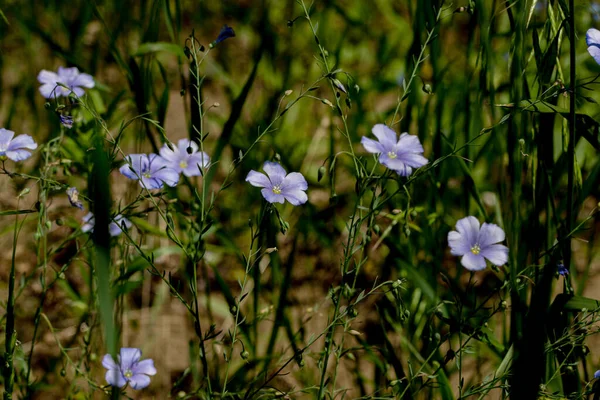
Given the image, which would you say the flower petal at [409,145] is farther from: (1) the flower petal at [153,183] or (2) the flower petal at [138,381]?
(2) the flower petal at [138,381]

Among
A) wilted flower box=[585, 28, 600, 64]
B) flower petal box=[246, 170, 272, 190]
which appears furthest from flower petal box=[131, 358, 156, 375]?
wilted flower box=[585, 28, 600, 64]

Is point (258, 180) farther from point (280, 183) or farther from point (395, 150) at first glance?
point (395, 150)

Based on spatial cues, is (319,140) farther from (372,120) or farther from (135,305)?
(135,305)

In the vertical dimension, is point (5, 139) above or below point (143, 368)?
above

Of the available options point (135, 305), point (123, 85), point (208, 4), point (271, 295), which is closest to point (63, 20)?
point (123, 85)

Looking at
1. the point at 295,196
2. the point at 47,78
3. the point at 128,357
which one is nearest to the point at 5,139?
the point at 47,78

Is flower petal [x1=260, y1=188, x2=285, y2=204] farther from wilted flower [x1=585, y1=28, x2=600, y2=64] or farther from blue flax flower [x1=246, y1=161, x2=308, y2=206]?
wilted flower [x1=585, y1=28, x2=600, y2=64]

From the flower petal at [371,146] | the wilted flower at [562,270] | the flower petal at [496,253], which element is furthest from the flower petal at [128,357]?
the wilted flower at [562,270]
